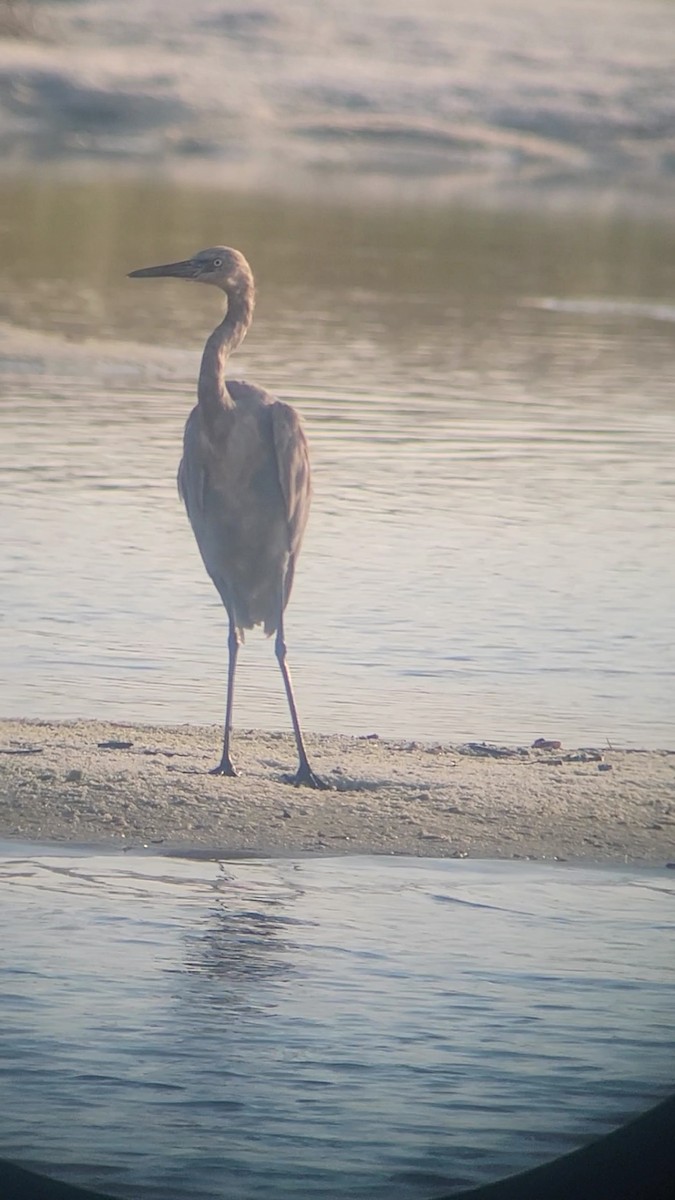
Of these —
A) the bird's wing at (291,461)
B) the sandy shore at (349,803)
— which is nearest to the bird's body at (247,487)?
the bird's wing at (291,461)

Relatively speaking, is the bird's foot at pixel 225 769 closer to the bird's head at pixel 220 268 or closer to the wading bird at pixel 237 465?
the wading bird at pixel 237 465

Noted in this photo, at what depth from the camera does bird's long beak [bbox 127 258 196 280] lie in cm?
403

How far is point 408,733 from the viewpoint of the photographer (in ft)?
14.8

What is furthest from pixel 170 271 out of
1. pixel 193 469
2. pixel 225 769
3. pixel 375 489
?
pixel 375 489

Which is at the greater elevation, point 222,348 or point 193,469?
point 222,348

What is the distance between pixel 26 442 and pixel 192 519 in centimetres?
480

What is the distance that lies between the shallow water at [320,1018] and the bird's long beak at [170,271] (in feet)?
3.99

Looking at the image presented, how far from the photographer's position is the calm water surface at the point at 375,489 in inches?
196

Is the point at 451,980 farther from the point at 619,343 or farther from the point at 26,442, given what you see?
the point at 619,343

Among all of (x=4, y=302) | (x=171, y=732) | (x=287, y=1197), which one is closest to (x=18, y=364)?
(x=4, y=302)

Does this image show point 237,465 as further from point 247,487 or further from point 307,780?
point 307,780

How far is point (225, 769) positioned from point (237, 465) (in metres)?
0.69

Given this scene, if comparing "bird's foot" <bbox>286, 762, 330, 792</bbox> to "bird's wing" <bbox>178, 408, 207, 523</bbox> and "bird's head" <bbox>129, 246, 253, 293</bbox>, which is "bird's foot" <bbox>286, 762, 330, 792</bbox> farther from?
"bird's head" <bbox>129, 246, 253, 293</bbox>

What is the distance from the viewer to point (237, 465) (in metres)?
4.25
